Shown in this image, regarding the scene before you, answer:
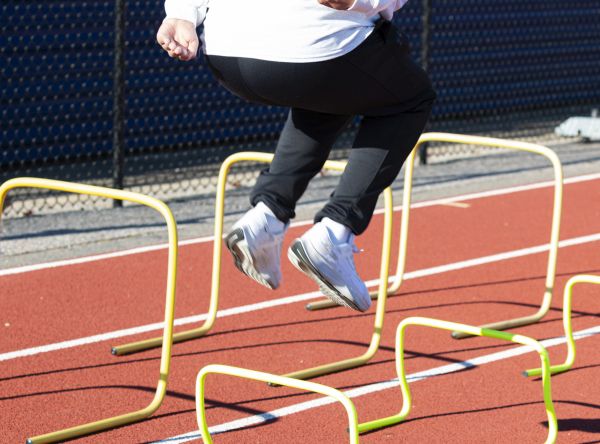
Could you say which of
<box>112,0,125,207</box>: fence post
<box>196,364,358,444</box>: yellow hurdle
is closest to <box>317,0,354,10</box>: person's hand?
<box>196,364,358,444</box>: yellow hurdle

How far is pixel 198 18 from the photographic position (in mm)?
4031

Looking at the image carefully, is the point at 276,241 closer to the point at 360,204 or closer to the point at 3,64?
the point at 360,204

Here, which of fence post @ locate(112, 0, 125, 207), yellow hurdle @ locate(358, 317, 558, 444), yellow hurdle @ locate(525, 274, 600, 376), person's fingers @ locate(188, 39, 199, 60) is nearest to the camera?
person's fingers @ locate(188, 39, 199, 60)

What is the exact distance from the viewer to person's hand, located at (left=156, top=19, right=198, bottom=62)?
3906 mm

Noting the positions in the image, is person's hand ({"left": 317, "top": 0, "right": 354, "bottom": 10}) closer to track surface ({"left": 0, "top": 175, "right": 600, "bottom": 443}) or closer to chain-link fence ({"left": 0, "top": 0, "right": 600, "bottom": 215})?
track surface ({"left": 0, "top": 175, "right": 600, "bottom": 443})

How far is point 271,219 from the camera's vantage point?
4.31 meters

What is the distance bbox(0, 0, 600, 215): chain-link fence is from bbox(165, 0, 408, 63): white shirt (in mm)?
5516

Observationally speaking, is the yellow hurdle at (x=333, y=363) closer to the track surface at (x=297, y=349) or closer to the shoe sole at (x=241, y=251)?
the track surface at (x=297, y=349)

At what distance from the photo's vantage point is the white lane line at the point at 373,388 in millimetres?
4922

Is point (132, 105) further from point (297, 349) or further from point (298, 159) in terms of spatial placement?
point (298, 159)

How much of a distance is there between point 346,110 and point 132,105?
7709 millimetres

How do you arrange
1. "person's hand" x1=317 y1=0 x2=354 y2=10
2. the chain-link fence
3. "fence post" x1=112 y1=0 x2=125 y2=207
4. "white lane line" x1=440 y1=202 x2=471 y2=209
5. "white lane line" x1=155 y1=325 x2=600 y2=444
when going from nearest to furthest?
"person's hand" x1=317 y1=0 x2=354 y2=10
"white lane line" x1=155 y1=325 x2=600 y2=444
"fence post" x1=112 y1=0 x2=125 y2=207
"white lane line" x1=440 y1=202 x2=471 y2=209
the chain-link fence

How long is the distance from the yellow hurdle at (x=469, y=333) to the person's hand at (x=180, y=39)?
1.50 meters

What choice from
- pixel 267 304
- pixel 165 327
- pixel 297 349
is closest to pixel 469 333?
pixel 165 327
